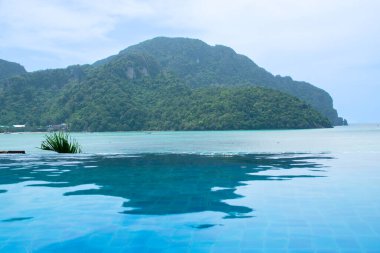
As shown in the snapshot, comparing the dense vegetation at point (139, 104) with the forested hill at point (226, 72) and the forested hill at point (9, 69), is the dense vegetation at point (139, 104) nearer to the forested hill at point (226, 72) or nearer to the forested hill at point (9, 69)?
the forested hill at point (9, 69)

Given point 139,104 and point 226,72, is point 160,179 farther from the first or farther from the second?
point 226,72

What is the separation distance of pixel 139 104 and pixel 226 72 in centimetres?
6827

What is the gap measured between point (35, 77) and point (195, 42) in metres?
90.0

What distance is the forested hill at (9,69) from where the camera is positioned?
160625 mm

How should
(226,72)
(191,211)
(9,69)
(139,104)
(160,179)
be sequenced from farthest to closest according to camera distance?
(226,72) → (9,69) → (139,104) → (160,179) → (191,211)

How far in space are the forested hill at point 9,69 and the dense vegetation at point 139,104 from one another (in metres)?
35.1

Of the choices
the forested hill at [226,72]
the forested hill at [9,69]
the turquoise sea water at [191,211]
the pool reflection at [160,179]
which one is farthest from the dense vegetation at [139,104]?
the turquoise sea water at [191,211]

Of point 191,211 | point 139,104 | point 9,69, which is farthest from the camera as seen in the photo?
point 9,69

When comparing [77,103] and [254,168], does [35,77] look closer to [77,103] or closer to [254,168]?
[77,103]

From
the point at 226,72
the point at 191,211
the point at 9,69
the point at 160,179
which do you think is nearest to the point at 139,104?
the point at 226,72

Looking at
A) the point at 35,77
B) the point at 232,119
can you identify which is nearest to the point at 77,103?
the point at 35,77

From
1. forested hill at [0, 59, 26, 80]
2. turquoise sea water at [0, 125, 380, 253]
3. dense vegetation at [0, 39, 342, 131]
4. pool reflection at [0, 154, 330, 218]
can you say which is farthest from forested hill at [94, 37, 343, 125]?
turquoise sea water at [0, 125, 380, 253]

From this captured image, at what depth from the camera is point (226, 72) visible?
573 feet

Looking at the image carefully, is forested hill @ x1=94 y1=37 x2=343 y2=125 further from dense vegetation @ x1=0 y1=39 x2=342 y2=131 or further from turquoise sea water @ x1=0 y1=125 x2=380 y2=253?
turquoise sea water @ x1=0 y1=125 x2=380 y2=253
